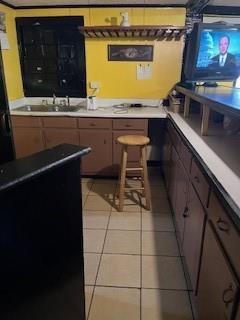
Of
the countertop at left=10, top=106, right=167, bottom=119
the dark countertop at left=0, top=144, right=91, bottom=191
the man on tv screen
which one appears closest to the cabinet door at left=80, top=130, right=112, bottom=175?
the countertop at left=10, top=106, right=167, bottom=119

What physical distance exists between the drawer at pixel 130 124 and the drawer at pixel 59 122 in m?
0.56

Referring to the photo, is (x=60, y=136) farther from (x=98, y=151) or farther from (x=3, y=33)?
(x=3, y=33)

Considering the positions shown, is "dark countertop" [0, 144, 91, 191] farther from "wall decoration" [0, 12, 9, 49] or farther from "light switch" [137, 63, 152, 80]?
"wall decoration" [0, 12, 9, 49]

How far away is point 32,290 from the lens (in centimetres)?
88

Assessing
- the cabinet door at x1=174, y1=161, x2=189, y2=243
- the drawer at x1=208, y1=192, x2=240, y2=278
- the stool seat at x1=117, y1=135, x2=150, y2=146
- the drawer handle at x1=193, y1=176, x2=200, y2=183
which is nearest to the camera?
the drawer at x1=208, y1=192, x2=240, y2=278

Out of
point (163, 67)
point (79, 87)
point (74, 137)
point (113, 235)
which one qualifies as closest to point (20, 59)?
point (79, 87)

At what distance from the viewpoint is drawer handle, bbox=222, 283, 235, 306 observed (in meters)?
0.92

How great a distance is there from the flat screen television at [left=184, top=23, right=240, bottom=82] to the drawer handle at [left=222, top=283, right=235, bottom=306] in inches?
82.4

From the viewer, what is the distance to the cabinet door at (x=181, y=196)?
1850 millimetres

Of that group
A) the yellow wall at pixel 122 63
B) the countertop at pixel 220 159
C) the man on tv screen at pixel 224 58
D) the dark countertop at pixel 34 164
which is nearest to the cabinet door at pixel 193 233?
the countertop at pixel 220 159

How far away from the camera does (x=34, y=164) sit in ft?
2.59

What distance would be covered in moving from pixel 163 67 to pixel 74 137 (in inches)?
63.3

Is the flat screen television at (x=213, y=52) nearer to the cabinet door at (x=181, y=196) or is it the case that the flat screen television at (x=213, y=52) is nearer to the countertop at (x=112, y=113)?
the countertop at (x=112, y=113)

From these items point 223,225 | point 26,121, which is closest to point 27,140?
point 26,121
